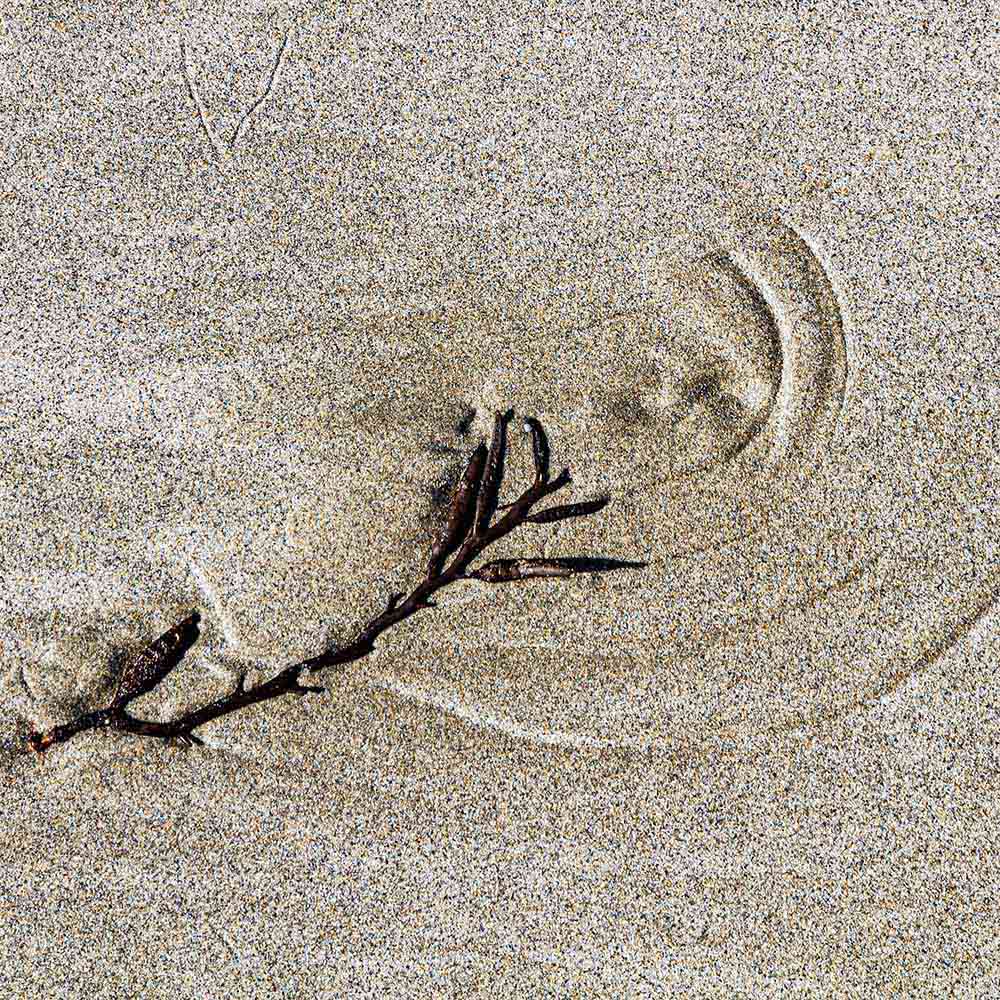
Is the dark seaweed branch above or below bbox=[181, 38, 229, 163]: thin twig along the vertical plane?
below

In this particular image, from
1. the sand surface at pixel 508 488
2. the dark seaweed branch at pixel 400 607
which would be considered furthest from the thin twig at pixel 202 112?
the dark seaweed branch at pixel 400 607

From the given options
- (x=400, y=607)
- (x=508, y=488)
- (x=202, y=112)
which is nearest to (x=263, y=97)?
(x=202, y=112)

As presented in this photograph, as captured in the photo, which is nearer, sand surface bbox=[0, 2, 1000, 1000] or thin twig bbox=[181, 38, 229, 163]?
sand surface bbox=[0, 2, 1000, 1000]

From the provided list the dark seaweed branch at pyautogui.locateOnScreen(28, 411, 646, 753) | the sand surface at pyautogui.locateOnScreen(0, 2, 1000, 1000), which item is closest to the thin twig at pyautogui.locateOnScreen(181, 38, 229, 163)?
the sand surface at pyautogui.locateOnScreen(0, 2, 1000, 1000)

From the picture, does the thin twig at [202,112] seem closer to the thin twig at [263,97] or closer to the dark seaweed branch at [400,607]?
the thin twig at [263,97]

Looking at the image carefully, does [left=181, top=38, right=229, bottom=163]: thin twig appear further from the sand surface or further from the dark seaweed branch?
the dark seaweed branch

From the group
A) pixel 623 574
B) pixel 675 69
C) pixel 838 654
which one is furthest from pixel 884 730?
pixel 675 69
